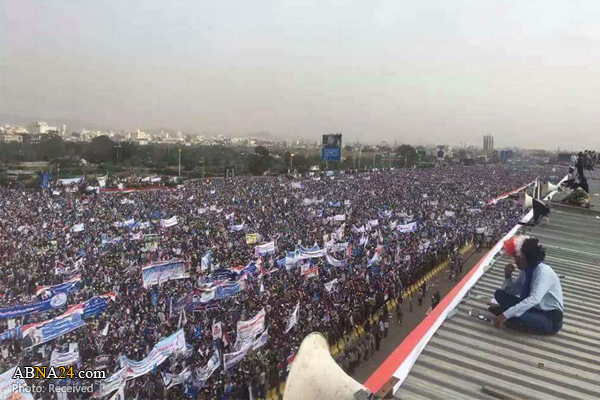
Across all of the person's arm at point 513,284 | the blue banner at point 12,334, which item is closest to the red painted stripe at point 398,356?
the person's arm at point 513,284

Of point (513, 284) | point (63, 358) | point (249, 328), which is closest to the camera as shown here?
point (513, 284)

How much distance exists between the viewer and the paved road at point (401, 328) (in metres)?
11.1

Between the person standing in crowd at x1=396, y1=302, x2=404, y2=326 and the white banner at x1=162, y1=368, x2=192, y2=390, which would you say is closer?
the white banner at x1=162, y1=368, x2=192, y2=390

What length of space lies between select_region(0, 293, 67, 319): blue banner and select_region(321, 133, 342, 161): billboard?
50.7 m

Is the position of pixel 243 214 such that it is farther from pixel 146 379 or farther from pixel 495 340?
pixel 495 340

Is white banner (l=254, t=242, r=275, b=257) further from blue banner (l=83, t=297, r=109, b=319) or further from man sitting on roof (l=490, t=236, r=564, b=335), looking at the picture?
man sitting on roof (l=490, t=236, r=564, b=335)

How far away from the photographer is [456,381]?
464 centimetres

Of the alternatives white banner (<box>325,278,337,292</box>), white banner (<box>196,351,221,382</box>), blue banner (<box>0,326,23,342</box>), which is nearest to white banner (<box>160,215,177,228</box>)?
white banner (<box>325,278,337,292</box>)

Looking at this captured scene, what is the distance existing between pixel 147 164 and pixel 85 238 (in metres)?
56.9

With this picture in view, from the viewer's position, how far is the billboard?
61.0 meters

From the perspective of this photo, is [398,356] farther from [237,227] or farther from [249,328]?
[237,227]

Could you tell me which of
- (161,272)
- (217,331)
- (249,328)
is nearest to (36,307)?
(161,272)

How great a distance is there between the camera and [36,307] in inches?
417

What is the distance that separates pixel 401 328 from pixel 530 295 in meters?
9.15
